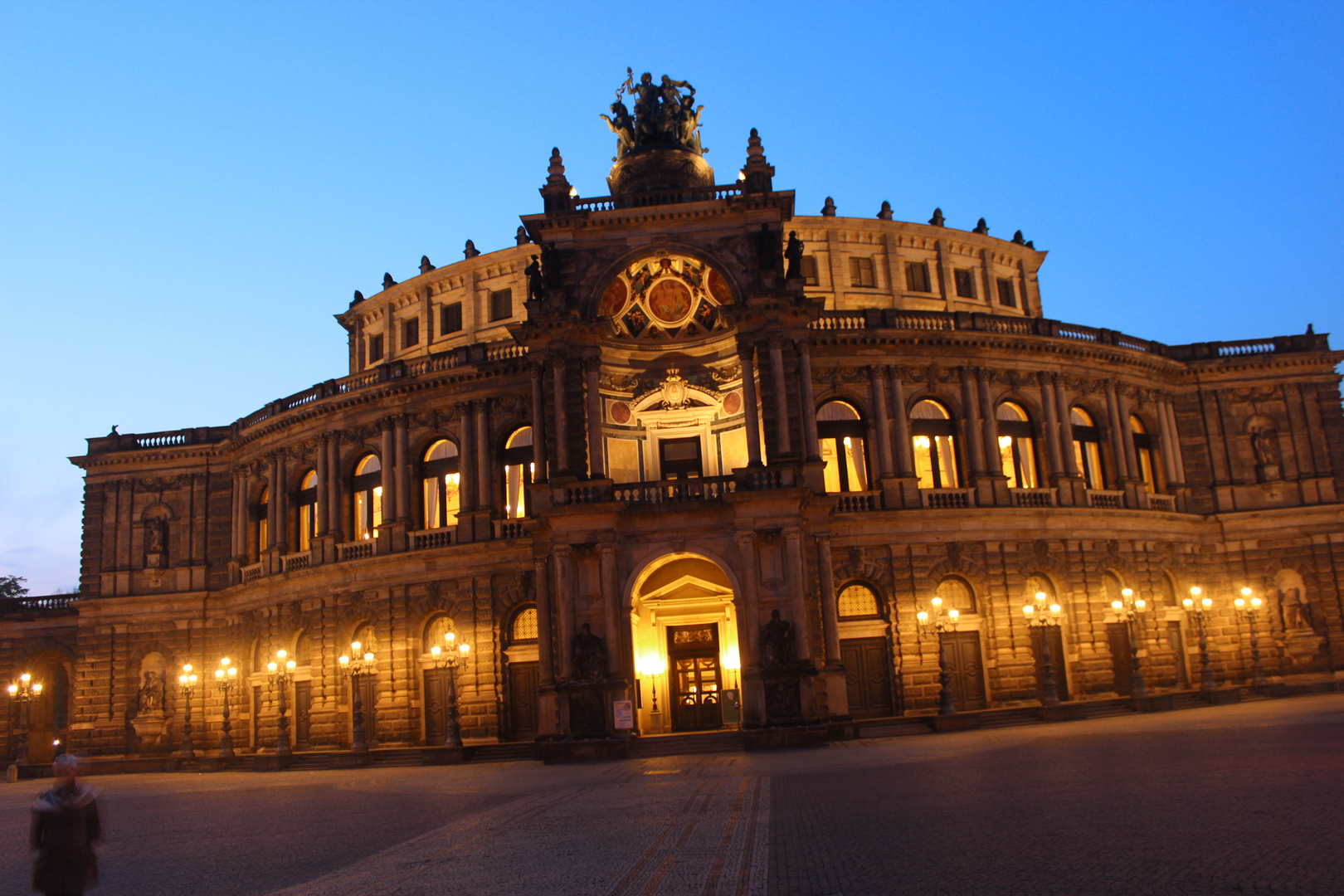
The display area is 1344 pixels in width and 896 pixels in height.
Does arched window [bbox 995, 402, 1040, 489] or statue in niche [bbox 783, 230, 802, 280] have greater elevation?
statue in niche [bbox 783, 230, 802, 280]

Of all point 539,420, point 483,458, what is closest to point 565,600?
point 539,420

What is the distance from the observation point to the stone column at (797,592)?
33156mm

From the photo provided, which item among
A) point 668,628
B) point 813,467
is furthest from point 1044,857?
point 668,628

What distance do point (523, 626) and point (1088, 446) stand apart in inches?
990

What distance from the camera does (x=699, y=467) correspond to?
4078 centimetres

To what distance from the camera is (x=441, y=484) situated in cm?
4469

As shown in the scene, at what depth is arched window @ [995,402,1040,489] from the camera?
44156mm

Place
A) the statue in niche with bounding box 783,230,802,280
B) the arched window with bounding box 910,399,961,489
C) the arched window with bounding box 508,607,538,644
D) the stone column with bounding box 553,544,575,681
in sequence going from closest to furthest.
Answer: the stone column with bounding box 553,544,575,681 < the statue in niche with bounding box 783,230,802,280 < the arched window with bounding box 508,607,538,644 < the arched window with bounding box 910,399,961,489

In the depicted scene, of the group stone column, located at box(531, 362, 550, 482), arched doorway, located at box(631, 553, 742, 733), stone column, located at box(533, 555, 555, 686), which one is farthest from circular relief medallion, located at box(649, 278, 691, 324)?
stone column, located at box(533, 555, 555, 686)

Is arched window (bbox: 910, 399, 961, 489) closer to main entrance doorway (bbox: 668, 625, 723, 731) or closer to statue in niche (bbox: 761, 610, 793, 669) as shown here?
main entrance doorway (bbox: 668, 625, 723, 731)

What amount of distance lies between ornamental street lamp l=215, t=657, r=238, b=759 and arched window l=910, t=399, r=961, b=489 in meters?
28.7

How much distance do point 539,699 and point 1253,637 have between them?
28.1 metres

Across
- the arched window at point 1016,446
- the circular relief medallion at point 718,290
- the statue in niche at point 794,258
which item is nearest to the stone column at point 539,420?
the circular relief medallion at point 718,290

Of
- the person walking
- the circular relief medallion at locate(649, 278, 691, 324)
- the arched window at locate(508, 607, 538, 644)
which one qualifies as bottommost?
the person walking
